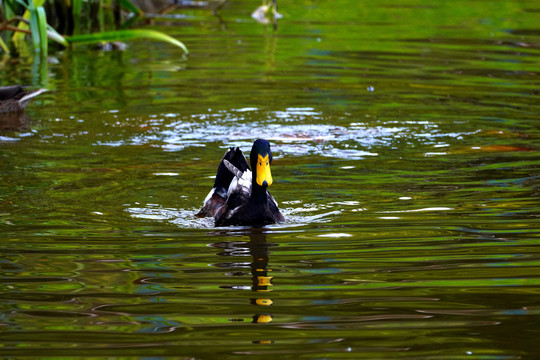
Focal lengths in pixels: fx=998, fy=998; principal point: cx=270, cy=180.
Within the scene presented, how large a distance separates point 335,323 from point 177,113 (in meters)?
6.89

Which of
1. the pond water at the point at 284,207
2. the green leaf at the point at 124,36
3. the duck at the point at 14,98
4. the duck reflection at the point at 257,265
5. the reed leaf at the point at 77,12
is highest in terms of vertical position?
the reed leaf at the point at 77,12

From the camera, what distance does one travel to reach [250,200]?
6.66 metres

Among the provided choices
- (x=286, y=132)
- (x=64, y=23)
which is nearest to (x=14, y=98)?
(x=286, y=132)

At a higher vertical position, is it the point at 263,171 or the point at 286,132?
the point at 263,171

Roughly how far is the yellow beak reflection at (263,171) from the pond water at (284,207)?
1.08 ft

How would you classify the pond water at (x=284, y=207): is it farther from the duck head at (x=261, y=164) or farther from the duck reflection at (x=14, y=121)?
the duck head at (x=261, y=164)

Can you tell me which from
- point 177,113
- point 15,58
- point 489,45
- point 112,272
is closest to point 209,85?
point 177,113

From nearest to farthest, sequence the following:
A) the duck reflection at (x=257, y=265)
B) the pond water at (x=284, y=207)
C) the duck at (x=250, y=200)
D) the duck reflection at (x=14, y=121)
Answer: the pond water at (x=284, y=207) < the duck reflection at (x=257, y=265) < the duck at (x=250, y=200) < the duck reflection at (x=14, y=121)

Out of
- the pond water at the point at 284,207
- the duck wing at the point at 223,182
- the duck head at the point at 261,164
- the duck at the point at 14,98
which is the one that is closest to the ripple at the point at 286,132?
the pond water at the point at 284,207

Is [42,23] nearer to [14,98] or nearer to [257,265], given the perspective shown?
[14,98]

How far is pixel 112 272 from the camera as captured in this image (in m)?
5.32

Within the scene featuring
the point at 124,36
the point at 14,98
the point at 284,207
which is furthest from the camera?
the point at 124,36

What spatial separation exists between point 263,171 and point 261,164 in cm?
6

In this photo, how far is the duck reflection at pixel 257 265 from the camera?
185 inches
